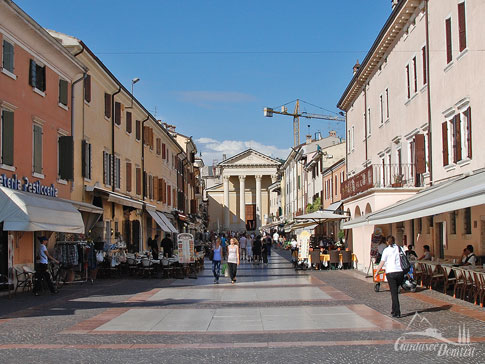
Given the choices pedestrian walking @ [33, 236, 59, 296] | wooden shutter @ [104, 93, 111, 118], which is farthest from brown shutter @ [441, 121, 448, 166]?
Answer: wooden shutter @ [104, 93, 111, 118]

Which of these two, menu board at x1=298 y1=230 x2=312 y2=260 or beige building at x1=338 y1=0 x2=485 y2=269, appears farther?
menu board at x1=298 y1=230 x2=312 y2=260

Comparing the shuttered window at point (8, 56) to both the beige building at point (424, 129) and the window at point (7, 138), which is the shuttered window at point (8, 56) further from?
the beige building at point (424, 129)

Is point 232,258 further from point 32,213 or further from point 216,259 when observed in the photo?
point 32,213

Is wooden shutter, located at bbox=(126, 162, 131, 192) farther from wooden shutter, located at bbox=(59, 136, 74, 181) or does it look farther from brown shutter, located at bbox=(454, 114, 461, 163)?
brown shutter, located at bbox=(454, 114, 461, 163)

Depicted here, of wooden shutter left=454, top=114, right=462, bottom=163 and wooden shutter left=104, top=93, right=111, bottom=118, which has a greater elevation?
wooden shutter left=104, top=93, right=111, bottom=118

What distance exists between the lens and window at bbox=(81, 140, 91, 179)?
24703 mm

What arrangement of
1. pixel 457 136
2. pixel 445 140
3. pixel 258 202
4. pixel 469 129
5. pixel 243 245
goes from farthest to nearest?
pixel 258 202 < pixel 243 245 < pixel 445 140 < pixel 457 136 < pixel 469 129

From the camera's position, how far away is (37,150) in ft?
66.4

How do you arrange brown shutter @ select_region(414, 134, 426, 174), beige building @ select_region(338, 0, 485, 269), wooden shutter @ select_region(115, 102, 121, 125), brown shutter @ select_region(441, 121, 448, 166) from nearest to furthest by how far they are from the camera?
beige building @ select_region(338, 0, 485, 269)
brown shutter @ select_region(441, 121, 448, 166)
brown shutter @ select_region(414, 134, 426, 174)
wooden shutter @ select_region(115, 102, 121, 125)

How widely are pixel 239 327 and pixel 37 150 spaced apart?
11.4 meters

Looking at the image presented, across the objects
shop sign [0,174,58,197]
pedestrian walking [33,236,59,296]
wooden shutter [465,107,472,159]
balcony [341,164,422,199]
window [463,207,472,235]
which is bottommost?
pedestrian walking [33,236,59,296]

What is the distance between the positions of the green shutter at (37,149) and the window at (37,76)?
52.2 inches

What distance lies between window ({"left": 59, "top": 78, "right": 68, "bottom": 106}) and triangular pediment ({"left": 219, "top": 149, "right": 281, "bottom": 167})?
95.4 metres

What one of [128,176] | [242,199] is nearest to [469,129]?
[128,176]
